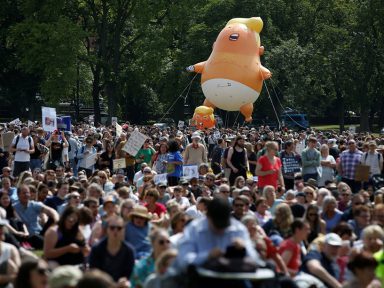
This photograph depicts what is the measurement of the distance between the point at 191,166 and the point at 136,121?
52679mm

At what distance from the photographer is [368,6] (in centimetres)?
5741

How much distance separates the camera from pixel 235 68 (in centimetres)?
3334

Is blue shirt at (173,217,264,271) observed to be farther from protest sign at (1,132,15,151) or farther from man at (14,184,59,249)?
protest sign at (1,132,15,151)

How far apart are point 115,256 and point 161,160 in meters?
11.8

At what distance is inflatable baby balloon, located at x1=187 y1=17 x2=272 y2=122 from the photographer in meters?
33.4

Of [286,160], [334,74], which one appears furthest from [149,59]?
[286,160]

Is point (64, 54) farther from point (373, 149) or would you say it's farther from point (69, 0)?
point (373, 149)

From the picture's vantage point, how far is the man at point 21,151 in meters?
22.9

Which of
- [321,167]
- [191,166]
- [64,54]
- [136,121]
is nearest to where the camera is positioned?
[191,166]

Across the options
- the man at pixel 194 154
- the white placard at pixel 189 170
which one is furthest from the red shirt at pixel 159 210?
the man at pixel 194 154

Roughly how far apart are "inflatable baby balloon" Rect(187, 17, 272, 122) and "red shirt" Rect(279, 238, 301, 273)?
73.1 ft

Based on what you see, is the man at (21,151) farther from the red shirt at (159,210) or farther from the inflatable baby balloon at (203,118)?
the inflatable baby balloon at (203,118)

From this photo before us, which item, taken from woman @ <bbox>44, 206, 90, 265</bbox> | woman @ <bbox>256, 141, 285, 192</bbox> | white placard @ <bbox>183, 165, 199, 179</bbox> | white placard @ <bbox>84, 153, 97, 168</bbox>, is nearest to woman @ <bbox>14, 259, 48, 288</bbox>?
woman @ <bbox>44, 206, 90, 265</bbox>

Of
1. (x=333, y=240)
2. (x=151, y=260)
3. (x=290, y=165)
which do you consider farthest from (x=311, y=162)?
(x=151, y=260)
